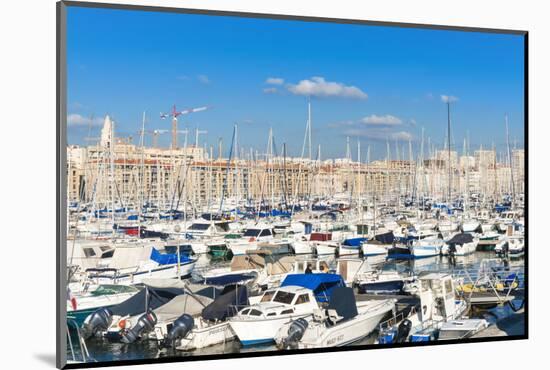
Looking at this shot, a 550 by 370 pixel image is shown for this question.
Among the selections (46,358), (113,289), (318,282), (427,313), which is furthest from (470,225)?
(46,358)

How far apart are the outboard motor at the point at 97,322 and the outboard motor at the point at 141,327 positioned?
0.52ft

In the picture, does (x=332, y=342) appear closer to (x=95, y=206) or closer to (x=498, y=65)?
(x=95, y=206)

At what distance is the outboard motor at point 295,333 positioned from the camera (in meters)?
7.27

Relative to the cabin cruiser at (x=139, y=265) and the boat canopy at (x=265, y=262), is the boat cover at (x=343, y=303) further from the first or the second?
the cabin cruiser at (x=139, y=265)

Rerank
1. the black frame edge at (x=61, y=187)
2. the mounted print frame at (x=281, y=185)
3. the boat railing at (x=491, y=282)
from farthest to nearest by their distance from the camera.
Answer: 1. the boat railing at (x=491, y=282)
2. the mounted print frame at (x=281, y=185)
3. the black frame edge at (x=61, y=187)

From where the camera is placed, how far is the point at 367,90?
25.3ft

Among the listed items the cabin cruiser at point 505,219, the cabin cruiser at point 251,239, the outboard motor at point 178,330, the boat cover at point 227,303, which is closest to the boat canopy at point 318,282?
the boat cover at point 227,303

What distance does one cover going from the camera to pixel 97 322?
699 cm

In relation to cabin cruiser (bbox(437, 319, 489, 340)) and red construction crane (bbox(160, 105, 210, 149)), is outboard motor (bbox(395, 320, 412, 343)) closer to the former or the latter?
cabin cruiser (bbox(437, 319, 489, 340))

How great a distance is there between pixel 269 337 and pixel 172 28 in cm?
240

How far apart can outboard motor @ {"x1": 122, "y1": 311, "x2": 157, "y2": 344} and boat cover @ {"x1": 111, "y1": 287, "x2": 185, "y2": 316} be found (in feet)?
0.19

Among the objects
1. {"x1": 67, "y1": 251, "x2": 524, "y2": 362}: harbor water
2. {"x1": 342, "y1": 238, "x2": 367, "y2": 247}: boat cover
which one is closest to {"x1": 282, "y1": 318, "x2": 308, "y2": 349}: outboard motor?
{"x1": 67, "y1": 251, "x2": 524, "y2": 362}: harbor water

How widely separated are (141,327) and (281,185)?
1.81 m

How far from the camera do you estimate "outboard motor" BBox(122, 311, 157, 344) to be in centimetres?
703
